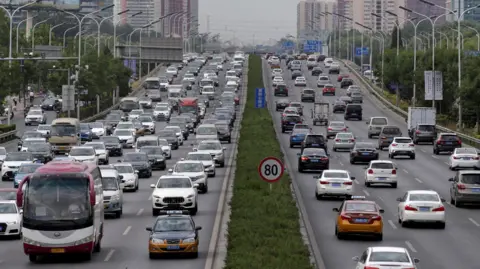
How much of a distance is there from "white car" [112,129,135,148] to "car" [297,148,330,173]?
22.6 m

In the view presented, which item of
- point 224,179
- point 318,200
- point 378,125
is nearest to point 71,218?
point 318,200

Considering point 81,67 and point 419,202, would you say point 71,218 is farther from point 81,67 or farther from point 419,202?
point 81,67

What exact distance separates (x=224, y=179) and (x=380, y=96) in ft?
269

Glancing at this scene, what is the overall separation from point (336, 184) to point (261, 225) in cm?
1398

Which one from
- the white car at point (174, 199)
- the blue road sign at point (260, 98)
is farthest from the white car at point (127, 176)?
the blue road sign at point (260, 98)

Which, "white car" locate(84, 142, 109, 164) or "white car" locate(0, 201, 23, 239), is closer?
"white car" locate(0, 201, 23, 239)

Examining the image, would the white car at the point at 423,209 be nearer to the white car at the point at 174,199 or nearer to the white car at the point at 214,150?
the white car at the point at 174,199

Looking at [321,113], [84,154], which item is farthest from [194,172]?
[321,113]

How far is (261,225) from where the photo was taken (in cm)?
3553

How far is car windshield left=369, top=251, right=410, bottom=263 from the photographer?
85.1ft

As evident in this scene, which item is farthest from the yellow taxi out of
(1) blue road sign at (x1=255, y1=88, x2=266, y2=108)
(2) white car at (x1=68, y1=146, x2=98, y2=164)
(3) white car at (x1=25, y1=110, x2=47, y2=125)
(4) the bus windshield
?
(1) blue road sign at (x1=255, y1=88, x2=266, y2=108)

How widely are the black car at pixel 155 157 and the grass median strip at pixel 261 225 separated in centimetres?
392

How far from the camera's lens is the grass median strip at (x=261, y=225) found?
2833 cm

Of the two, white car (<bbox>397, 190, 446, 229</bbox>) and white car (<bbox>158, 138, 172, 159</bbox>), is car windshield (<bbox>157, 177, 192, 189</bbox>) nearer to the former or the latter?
white car (<bbox>397, 190, 446, 229</bbox>)
